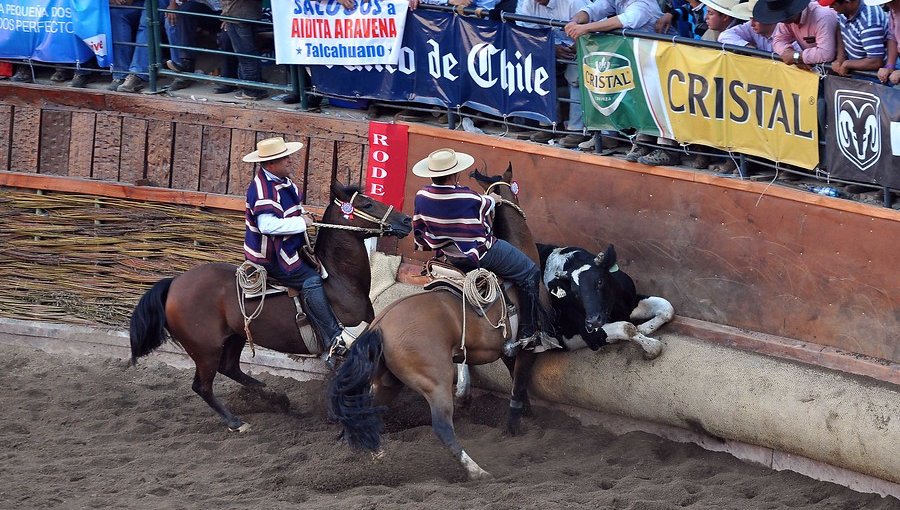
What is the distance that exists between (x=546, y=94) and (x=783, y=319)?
2.80 meters

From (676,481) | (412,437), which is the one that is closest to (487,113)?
(412,437)

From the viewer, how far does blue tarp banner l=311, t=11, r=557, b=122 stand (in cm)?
1007

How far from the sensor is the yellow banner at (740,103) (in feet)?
27.7

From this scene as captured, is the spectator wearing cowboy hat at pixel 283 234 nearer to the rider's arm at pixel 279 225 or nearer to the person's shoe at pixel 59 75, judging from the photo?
the rider's arm at pixel 279 225

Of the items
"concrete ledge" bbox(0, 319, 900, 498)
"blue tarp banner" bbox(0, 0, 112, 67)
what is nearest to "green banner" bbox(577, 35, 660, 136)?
"concrete ledge" bbox(0, 319, 900, 498)

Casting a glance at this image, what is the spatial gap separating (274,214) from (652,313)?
304 centimetres

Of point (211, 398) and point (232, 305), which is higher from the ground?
point (232, 305)

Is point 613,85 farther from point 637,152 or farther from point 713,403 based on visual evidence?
point 713,403

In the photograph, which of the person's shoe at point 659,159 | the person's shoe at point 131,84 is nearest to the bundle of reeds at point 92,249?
the person's shoe at point 131,84

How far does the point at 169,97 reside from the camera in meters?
12.0

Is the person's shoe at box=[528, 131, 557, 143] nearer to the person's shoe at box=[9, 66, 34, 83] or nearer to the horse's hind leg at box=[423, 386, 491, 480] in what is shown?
the horse's hind leg at box=[423, 386, 491, 480]

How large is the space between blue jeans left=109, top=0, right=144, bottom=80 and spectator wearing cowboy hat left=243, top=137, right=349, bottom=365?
415cm

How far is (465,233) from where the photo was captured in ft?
28.5

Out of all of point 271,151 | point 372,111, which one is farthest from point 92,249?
point 271,151
